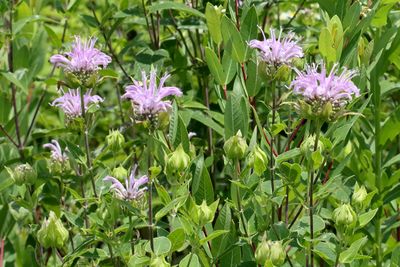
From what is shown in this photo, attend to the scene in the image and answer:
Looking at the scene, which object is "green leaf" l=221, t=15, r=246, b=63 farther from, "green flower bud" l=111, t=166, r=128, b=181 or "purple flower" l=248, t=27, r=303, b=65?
"green flower bud" l=111, t=166, r=128, b=181

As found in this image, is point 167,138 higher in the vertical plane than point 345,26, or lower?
lower

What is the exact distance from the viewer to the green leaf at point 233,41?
4.58 ft

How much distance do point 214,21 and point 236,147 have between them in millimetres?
323

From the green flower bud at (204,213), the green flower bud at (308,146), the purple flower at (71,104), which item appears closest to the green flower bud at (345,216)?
the green flower bud at (308,146)

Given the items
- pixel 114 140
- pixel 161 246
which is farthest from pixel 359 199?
pixel 114 140

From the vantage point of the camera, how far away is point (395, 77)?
6.77 feet

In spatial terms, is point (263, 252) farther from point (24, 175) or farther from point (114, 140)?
point (24, 175)

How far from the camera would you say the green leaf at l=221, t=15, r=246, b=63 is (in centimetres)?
140

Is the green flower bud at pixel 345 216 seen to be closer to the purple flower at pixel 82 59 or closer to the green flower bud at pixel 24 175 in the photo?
the purple flower at pixel 82 59

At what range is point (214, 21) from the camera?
4.83ft

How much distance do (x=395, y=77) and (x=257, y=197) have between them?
2.93 feet

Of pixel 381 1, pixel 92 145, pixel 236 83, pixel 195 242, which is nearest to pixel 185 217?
pixel 195 242

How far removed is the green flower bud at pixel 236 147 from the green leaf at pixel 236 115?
96 mm

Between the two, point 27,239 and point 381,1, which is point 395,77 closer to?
point 381,1
